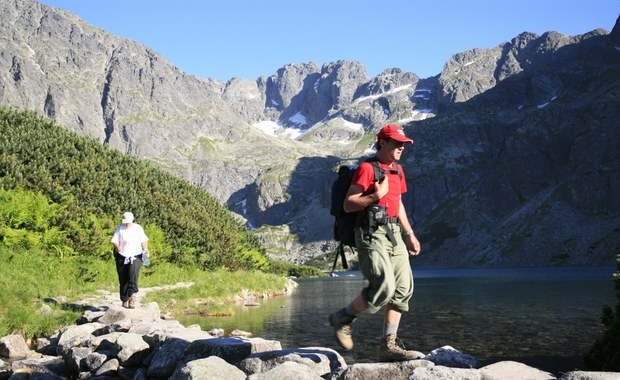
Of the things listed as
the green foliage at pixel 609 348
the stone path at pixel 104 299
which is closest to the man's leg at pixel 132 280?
the stone path at pixel 104 299

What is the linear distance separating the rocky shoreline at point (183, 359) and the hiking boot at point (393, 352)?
0.35 metres

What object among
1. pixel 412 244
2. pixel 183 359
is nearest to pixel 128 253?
pixel 183 359

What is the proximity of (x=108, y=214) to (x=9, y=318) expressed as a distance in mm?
21097

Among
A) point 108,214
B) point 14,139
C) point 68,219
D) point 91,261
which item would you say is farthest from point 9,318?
point 14,139

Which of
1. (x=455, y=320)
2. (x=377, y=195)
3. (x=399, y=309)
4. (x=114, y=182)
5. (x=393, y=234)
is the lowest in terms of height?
(x=455, y=320)

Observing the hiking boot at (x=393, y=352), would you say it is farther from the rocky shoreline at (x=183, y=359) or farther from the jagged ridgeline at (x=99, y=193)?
the jagged ridgeline at (x=99, y=193)

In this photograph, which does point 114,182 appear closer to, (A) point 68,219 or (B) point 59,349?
A: (A) point 68,219

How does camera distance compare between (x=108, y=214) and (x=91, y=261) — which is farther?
(x=108, y=214)

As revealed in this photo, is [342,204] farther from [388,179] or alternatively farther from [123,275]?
[123,275]

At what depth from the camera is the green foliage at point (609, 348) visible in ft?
39.6

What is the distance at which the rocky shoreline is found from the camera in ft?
30.7

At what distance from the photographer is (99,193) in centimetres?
3947

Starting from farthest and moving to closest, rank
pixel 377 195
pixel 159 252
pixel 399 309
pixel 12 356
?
1. pixel 159 252
2. pixel 12 356
3. pixel 399 309
4. pixel 377 195

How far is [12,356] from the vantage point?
15.9 meters
